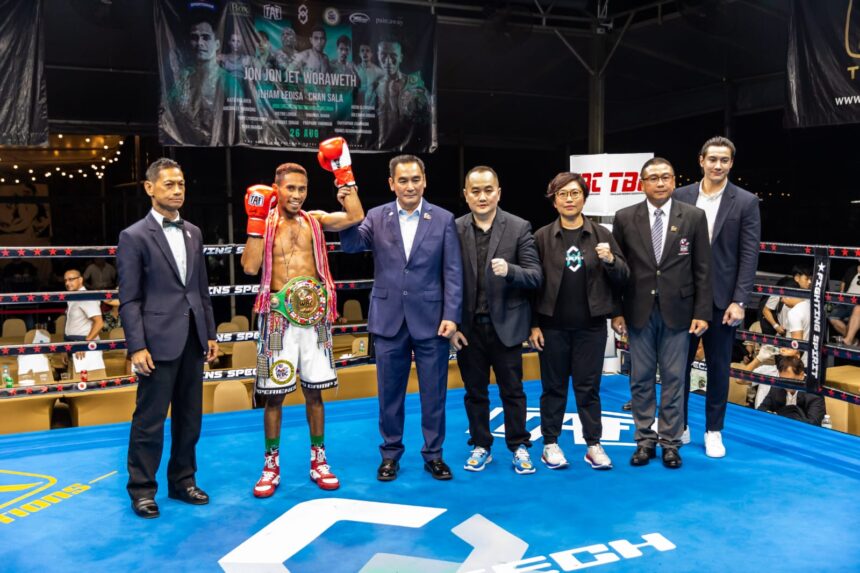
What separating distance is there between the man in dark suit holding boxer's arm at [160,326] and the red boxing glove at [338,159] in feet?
2.08

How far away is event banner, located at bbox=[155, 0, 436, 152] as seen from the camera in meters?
6.30

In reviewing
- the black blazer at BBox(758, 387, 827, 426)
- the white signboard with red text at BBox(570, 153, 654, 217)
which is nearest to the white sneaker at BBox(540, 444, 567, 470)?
the black blazer at BBox(758, 387, 827, 426)

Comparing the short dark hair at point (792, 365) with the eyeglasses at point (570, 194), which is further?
the short dark hair at point (792, 365)

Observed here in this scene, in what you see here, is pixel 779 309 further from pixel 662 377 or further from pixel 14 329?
pixel 14 329

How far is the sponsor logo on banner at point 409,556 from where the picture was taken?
2582 millimetres

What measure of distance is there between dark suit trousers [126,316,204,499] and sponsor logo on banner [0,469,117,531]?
1.31 feet

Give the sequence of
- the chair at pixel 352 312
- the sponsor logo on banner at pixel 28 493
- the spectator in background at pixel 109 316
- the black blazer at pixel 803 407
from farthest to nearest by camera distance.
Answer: the chair at pixel 352 312
the spectator in background at pixel 109 316
the black blazer at pixel 803 407
the sponsor logo on banner at pixel 28 493

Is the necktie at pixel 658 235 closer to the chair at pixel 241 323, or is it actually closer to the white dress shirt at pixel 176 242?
the white dress shirt at pixel 176 242

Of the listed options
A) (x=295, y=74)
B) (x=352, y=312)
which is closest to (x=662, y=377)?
(x=295, y=74)

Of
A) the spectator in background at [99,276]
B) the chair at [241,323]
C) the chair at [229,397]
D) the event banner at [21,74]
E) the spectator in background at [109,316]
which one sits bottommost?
the chair at [229,397]

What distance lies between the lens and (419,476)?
11.5ft

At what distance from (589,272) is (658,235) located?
382 millimetres

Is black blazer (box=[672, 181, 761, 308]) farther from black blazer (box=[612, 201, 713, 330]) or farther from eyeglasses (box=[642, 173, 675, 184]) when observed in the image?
eyeglasses (box=[642, 173, 675, 184])

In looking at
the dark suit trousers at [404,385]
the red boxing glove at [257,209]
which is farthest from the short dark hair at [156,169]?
the dark suit trousers at [404,385]
